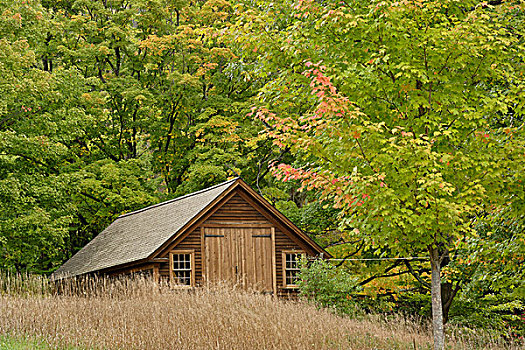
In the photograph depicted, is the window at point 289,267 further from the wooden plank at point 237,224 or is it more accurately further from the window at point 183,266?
the window at point 183,266

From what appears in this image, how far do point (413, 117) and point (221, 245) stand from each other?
1383 centimetres

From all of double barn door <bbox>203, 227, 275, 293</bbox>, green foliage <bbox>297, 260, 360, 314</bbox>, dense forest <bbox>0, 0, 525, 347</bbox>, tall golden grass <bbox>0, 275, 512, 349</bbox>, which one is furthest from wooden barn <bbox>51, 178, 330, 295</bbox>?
tall golden grass <bbox>0, 275, 512, 349</bbox>

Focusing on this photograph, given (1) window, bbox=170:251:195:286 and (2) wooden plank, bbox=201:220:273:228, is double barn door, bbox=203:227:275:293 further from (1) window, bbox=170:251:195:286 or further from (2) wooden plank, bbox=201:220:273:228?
(1) window, bbox=170:251:195:286

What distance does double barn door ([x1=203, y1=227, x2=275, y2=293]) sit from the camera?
23844 millimetres

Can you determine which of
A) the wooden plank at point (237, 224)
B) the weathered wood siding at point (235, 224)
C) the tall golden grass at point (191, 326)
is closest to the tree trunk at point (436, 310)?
the tall golden grass at point (191, 326)

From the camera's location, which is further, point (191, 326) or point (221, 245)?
point (221, 245)

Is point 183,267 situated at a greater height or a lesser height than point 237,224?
lesser

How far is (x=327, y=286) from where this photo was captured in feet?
69.7

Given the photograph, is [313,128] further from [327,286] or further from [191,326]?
[327,286]

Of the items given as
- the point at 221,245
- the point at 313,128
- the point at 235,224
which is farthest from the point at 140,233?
the point at 313,128

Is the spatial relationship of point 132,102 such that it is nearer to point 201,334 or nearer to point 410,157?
point 201,334

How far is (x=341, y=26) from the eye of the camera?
11305 millimetres

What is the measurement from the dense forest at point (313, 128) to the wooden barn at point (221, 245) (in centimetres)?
213

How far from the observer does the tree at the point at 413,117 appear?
34.4ft
